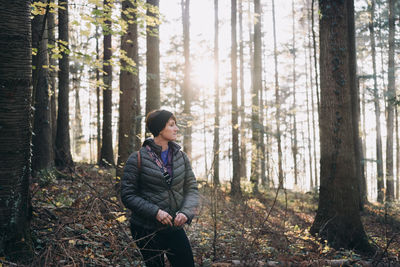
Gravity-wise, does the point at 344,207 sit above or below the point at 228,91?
below

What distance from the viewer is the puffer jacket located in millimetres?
2846

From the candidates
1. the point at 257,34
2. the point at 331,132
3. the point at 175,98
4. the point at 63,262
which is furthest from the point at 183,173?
Result: the point at 175,98

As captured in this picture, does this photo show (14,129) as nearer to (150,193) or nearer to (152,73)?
(150,193)

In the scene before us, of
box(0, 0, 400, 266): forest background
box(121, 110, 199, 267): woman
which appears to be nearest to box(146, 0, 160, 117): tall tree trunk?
box(0, 0, 400, 266): forest background

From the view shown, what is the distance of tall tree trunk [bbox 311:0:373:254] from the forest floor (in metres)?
0.59

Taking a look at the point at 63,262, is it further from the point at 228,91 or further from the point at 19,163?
the point at 228,91

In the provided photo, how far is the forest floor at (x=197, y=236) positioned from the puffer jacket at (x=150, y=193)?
16.6 inches

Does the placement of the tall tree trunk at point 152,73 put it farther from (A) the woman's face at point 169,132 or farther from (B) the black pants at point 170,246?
(B) the black pants at point 170,246

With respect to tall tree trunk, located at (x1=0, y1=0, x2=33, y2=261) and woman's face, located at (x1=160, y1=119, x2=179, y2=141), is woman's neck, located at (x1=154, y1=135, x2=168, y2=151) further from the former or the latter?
tall tree trunk, located at (x1=0, y1=0, x2=33, y2=261)

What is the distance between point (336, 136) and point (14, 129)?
6.04 metres

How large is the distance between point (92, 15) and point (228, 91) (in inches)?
792

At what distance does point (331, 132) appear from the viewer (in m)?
6.34

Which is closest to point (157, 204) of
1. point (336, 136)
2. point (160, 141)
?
point (160, 141)

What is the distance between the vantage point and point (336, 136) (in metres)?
6.29
